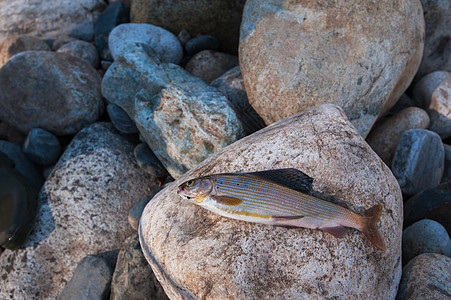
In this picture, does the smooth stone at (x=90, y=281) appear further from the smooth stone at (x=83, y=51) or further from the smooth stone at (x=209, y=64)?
the smooth stone at (x=83, y=51)

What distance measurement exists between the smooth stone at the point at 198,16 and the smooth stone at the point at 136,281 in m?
4.11

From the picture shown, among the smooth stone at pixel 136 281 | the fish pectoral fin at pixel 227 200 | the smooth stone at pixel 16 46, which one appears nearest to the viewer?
the fish pectoral fin at pixel 227 200

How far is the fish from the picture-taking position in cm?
245

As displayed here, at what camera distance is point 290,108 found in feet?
12.9

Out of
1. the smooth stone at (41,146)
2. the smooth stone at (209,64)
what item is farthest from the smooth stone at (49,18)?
the smooth stone at (41,146)

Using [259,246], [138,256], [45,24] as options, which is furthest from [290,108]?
[45,24]

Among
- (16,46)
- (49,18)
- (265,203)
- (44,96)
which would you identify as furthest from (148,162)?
(49,18)

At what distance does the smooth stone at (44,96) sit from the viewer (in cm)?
482

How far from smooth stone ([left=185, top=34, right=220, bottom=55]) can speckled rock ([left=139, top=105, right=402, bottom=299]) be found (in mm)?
3130

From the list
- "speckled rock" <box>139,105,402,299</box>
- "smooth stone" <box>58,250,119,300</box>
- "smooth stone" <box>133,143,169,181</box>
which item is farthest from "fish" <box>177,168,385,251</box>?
"smooth stone" <box>133,143,169,181</box>

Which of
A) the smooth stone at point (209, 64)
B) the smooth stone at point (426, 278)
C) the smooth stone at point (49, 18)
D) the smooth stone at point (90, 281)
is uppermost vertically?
the smooth stone at point (49, 18)

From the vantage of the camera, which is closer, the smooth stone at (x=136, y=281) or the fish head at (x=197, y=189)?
the fish head at (x=197, y=189)

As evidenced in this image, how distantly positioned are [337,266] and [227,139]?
186 centimetres

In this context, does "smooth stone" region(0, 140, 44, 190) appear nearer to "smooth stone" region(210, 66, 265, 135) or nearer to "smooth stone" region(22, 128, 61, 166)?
"smooth stone" region(22, 128, 61, 166)
